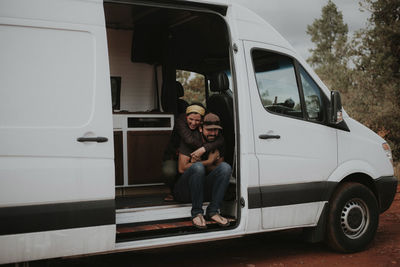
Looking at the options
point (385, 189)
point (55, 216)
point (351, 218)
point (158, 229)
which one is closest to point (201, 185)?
point (158, 229)

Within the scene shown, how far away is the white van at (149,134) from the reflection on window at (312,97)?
0.05 ft

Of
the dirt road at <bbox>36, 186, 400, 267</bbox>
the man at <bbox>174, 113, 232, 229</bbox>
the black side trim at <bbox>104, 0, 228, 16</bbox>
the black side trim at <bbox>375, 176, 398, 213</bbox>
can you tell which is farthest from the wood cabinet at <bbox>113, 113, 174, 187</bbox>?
the black side trim at <bbox>375, 176, 398, 213</bbox>

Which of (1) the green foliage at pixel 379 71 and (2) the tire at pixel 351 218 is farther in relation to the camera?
(1) the green foliage at pixel 379 71

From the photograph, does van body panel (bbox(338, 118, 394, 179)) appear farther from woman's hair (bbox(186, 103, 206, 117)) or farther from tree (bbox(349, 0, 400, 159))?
tree (bbox(349, 0, 400, 159))

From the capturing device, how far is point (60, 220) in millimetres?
3908

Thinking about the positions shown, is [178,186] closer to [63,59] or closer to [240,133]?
[240,133]

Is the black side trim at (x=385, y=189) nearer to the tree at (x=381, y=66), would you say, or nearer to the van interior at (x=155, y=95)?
the van interior at (x=155, y=95)

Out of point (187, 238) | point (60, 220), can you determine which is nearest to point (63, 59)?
point (60, 220)

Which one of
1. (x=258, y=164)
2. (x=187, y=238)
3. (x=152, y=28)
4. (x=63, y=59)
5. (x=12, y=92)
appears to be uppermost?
(x=152, y=28)

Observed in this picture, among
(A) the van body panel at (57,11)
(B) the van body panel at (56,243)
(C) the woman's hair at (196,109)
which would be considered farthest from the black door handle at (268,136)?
(A) the van body panel at (57,11)

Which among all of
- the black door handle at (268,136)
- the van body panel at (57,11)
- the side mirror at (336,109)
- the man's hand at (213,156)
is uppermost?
the van body panel at (57,11)

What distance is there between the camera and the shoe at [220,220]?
4.89m

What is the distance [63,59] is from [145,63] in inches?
148

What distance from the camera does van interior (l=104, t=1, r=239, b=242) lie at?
4957 millimetres
